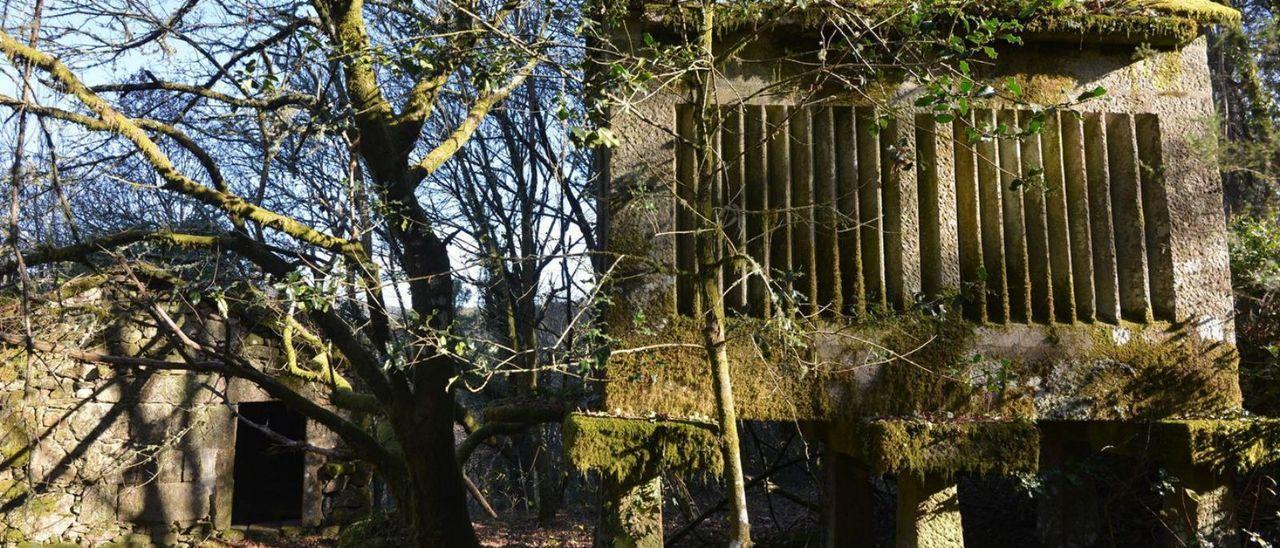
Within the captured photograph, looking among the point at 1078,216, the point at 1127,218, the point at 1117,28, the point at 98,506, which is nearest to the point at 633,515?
the point at 1078,216

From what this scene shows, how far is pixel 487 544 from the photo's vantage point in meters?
9.48

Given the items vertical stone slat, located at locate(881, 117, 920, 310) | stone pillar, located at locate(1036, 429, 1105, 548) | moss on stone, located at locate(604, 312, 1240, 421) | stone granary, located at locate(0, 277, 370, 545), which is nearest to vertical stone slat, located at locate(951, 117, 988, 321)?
moss on stone, located at locate(604, 312, 1240, 421)

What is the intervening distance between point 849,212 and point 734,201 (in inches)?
21.4

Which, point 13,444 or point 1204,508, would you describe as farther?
point 13,444

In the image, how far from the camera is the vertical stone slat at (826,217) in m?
4.02

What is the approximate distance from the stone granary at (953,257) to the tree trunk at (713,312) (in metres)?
0.25

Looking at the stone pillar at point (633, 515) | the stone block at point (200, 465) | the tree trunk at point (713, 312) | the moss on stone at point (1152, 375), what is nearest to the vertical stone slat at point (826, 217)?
the tree trunk at point (713, 312)

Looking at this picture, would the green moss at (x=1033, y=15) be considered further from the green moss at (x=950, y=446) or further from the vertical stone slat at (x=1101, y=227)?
the green moss at (x=950, y=446)

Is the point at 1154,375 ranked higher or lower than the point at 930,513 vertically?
higher

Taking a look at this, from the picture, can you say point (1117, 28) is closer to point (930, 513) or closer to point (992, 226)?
point (992, 226)

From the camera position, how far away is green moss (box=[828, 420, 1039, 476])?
370 cm

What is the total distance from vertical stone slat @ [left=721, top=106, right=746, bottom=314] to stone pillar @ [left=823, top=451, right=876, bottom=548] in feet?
6.03

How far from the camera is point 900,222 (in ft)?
13.4

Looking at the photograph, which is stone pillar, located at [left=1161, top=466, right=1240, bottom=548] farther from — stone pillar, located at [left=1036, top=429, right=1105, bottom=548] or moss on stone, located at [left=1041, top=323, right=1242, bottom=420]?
stone pillar, located at [left=1036, top=429, right=1105, bottom=548]
